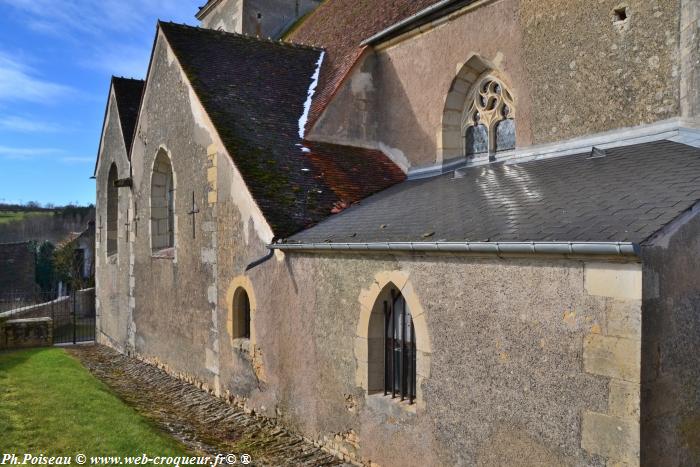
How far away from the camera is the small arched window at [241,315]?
27.4 ft

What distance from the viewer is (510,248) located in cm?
419

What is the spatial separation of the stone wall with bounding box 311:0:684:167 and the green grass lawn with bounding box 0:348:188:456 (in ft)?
16.3

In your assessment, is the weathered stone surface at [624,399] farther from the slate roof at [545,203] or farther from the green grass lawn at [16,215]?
the green grass lawn at [16,215]

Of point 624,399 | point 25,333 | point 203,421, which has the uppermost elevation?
point 624,399

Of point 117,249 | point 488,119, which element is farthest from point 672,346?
point 117,249

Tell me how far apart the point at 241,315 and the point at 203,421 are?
1527 mm

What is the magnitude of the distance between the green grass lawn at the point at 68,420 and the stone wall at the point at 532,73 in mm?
4971

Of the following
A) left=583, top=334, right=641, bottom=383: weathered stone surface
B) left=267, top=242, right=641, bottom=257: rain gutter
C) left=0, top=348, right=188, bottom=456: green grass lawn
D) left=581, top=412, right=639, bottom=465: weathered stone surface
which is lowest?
left=0, top=348, right=188, bottom=456: green grass lawn

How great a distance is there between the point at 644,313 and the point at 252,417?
553cm

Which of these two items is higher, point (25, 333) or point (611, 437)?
point (611, 437)

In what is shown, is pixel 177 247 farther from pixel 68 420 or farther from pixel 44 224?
pixel 44 224

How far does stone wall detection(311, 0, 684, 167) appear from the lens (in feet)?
19.8

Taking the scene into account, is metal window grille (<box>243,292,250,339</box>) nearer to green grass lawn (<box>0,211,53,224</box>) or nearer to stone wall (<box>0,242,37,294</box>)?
stone wall (<box>0,242,37,294</box>)

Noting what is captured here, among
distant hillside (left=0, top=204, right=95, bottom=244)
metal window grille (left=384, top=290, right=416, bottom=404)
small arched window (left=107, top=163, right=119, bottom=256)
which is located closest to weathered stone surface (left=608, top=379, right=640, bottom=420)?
metal window grille (left=384, top=290, right=416, bottom=404)
